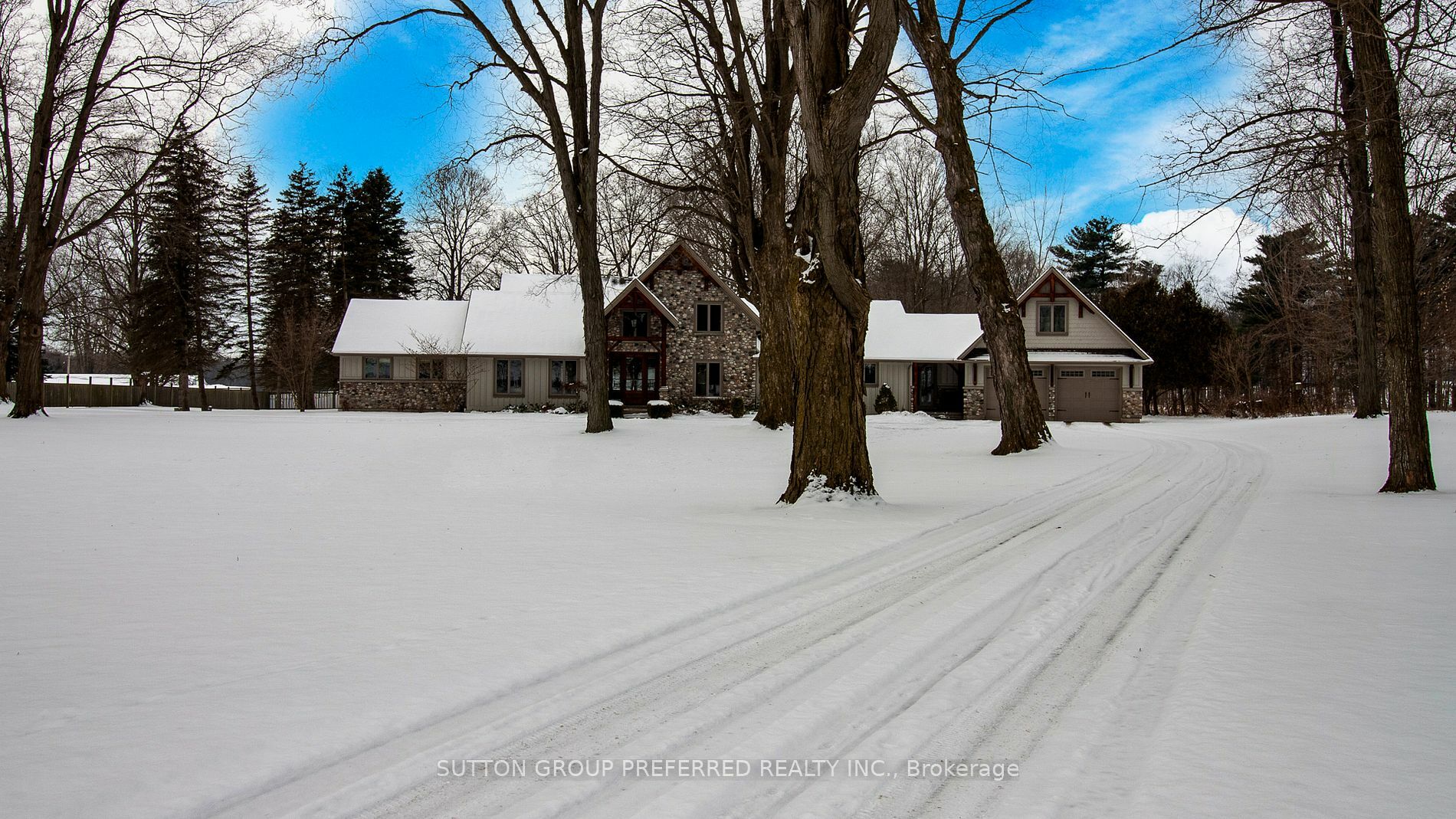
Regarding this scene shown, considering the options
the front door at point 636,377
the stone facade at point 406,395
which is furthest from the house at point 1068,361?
the stone facade at point 406,395

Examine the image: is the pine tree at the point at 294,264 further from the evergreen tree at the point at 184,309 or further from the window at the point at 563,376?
the window at the point at 563,376

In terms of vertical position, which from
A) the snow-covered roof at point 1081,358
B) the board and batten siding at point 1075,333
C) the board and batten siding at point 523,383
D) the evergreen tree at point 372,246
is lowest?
the board and batten siding at point 523,383

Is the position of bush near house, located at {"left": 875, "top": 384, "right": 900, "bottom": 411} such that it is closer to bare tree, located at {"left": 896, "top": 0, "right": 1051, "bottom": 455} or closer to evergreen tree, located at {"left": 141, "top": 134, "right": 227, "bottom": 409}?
bare tree, located at {"left": 896, "top": 0, "right": 1051, "bottom": 455}

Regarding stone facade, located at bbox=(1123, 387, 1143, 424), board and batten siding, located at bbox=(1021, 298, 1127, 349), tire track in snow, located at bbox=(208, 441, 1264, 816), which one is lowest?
tire track in snow, located at bbox=(208, 441, 1264, 816)

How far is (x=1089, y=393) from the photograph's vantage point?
3453 centimetres

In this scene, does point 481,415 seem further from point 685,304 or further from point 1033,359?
point 1033,359

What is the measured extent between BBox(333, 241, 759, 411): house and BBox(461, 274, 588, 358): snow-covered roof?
54mm

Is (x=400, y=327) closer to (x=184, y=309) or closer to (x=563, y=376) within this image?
(x=563, y=376)

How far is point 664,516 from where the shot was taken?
9.09 meters

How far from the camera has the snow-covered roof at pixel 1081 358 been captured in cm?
3366

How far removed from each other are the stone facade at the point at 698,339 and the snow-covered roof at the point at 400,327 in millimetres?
9661

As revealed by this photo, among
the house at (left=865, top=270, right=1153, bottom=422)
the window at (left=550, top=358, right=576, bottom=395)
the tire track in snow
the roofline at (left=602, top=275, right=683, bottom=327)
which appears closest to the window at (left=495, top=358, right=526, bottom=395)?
the window at (left=550, top=358, right=576, bottom=395)

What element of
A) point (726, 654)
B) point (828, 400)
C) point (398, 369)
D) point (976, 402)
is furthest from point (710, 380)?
point (726, 654)

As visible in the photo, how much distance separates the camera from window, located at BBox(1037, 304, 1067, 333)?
3494cm
